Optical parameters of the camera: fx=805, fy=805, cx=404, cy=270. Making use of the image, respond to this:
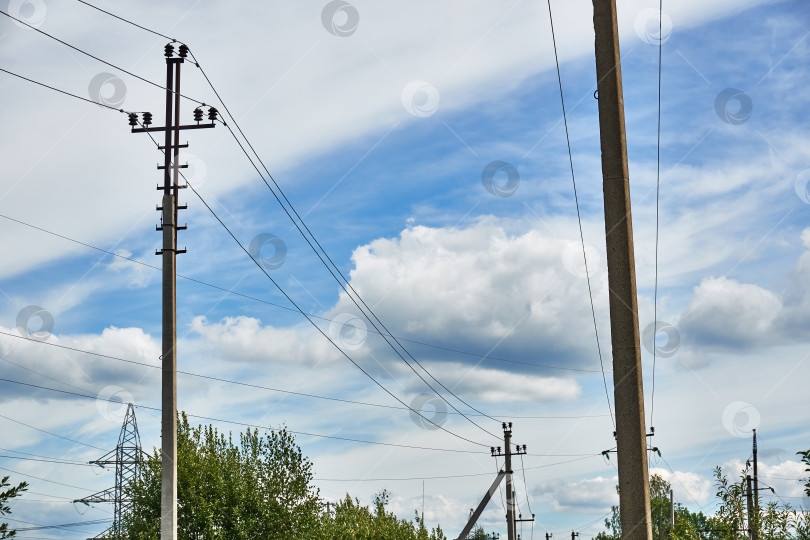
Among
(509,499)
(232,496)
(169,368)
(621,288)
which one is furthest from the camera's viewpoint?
(509,499)

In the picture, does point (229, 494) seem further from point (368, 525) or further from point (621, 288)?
point (621, 288)

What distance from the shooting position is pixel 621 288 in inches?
297

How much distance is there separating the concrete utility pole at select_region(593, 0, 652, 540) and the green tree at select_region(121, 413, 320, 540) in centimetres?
2564

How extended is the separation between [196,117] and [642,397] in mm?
17365

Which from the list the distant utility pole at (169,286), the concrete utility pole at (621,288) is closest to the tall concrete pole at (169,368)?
the distant utility pole at (169,286)

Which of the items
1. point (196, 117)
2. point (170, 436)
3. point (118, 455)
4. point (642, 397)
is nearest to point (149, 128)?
point (196, 117)

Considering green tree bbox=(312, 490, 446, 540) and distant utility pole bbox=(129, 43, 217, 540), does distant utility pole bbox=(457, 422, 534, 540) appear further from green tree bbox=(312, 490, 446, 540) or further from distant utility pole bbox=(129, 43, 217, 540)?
distant utility pole bbox=(129, 43, 217, 540)

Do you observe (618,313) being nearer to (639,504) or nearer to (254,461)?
(639,504)

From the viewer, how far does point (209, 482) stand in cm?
3181

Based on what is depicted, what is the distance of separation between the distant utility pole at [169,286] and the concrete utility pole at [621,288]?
11972 mm

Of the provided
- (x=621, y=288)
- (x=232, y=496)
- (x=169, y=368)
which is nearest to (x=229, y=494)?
(x=232, y=496)

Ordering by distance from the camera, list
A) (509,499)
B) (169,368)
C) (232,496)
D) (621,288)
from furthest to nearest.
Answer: (509,499), (232,496), (169,368), (621,288)

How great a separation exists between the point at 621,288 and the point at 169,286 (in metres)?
13.3

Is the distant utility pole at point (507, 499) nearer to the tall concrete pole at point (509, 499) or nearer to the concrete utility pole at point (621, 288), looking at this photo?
the tall concrete pole at point (509, 499)
